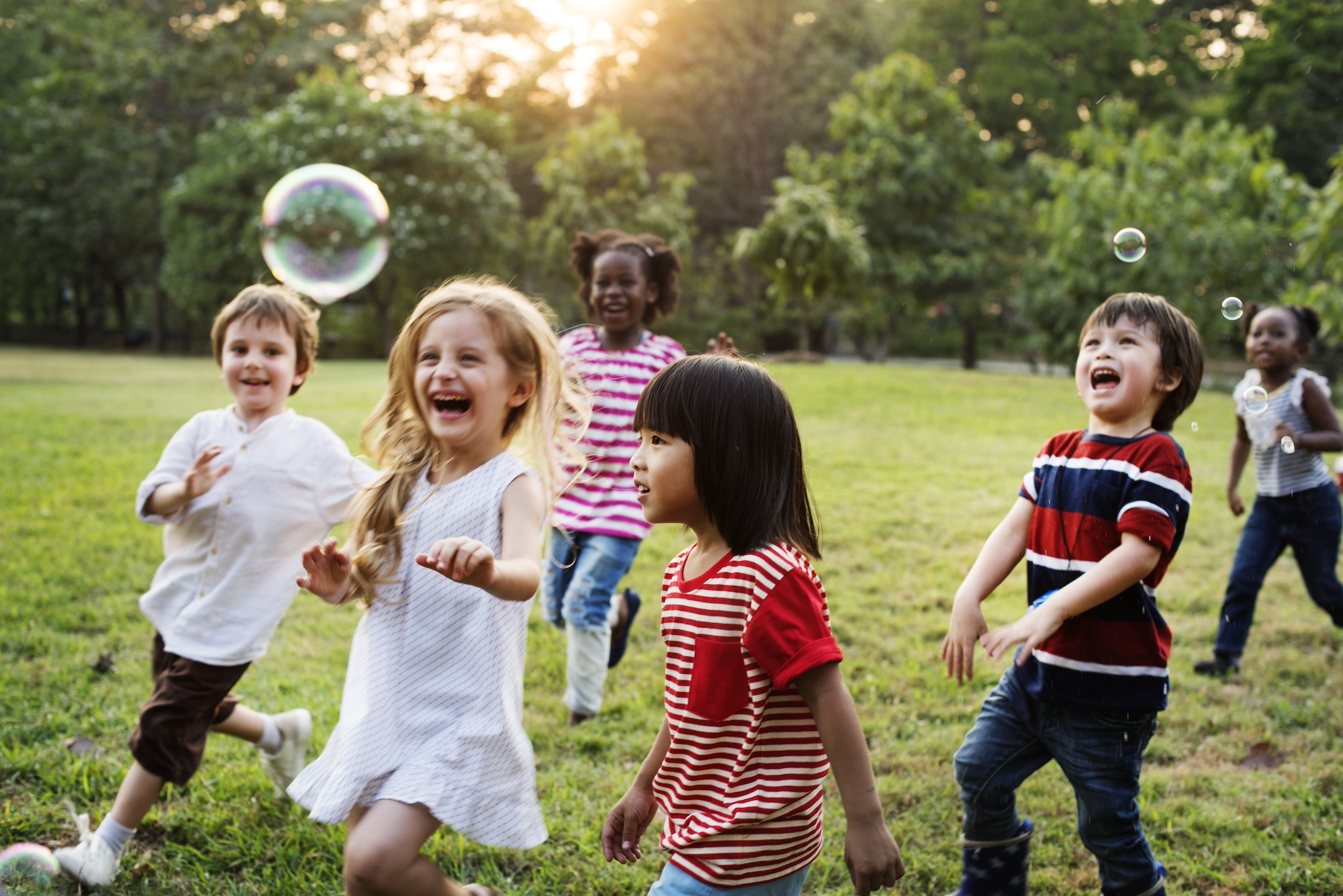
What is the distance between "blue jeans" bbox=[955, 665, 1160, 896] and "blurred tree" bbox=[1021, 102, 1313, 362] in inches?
613

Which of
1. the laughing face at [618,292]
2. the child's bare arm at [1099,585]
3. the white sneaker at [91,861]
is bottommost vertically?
the white sneaker at [91,861]

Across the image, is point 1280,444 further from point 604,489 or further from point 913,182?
point 913,182

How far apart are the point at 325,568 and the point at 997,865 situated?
1764 millimetres

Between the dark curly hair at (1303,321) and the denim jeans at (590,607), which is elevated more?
the dark curly hair at (1303,321)

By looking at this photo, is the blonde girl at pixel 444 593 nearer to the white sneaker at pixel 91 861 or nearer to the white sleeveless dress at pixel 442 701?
the white sleeveless dress at pixel 442 701

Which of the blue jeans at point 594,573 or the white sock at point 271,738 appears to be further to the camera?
the blue jeans at point 594,573

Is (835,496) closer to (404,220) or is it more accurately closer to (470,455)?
(470,455)

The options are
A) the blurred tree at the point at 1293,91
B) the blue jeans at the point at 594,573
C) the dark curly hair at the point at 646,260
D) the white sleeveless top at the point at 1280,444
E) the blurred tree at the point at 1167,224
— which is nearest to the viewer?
the blue jeans at the point at 594,573

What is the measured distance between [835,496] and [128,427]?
27.1 feet

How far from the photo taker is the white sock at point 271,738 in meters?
3.22

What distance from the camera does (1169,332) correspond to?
2354mm

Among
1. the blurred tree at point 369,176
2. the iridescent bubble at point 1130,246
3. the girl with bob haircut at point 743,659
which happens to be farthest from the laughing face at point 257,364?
the blurred tree at point 369,176

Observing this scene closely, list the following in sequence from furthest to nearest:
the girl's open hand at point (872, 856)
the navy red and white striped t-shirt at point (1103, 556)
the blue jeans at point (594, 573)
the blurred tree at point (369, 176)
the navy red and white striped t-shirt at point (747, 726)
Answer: the blurred tree at point (369, 176) → the blue jeans at point (594, 573) → the navy red and white striped t-shirt at point (1103, 556) → the navy red and white striped t-shirt at point (747, 726) → the girl's open hand at point (872, 856)

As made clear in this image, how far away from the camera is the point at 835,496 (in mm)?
8273
